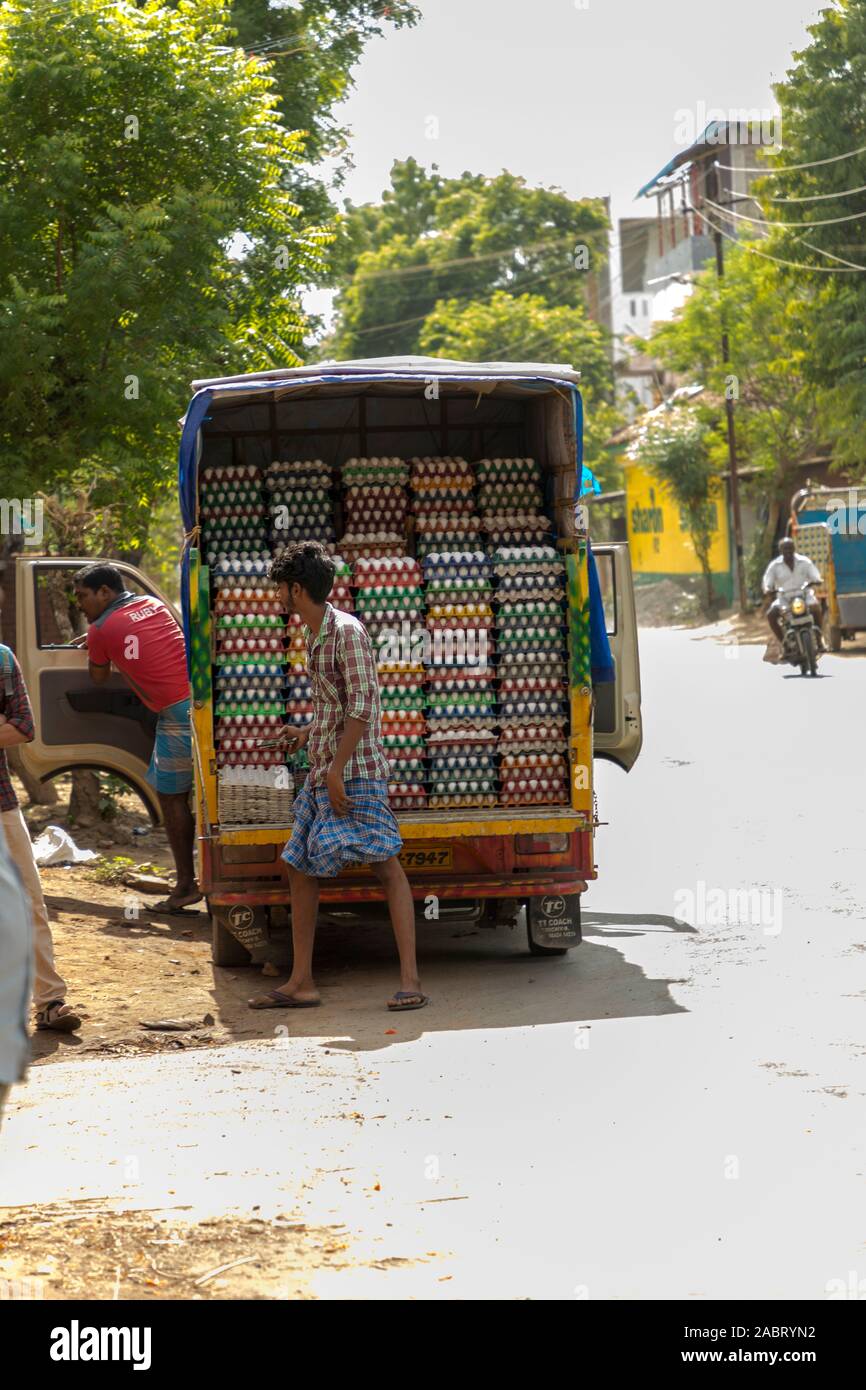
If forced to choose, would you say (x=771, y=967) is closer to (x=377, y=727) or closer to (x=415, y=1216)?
(x=377, y=727)

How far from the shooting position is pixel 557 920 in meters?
8.46

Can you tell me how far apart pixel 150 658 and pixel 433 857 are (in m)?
2.36

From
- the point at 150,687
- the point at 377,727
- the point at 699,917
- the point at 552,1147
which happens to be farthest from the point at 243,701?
the point at 552,1147

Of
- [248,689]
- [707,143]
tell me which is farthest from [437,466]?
[707,143]

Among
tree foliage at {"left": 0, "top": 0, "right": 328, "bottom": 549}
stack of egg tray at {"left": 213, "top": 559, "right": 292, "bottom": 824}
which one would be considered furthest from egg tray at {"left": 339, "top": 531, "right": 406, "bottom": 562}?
tree foliage at {"left": 0, "top": 0, "right": 328, "bottom": 549}

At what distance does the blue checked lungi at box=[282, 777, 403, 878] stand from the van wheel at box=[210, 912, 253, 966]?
1104 millimetres

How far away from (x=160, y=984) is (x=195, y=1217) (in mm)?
3798

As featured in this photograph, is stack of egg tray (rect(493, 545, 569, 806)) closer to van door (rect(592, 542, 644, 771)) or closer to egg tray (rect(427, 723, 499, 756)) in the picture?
egg tray (rect(427, 723, 499, 756))

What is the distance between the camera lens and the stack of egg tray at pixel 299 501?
894 cm

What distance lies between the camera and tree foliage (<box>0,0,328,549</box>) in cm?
1230

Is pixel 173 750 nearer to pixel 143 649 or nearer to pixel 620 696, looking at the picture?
pixel 143 649

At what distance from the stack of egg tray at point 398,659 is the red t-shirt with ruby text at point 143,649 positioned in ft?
5.84

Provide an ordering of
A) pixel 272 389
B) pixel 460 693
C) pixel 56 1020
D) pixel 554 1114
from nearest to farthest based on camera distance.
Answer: pixel 554 1114 < pixel 56 1020 < pixel 272 389 < pixel 460 693

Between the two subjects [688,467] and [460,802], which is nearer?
[460,802]
